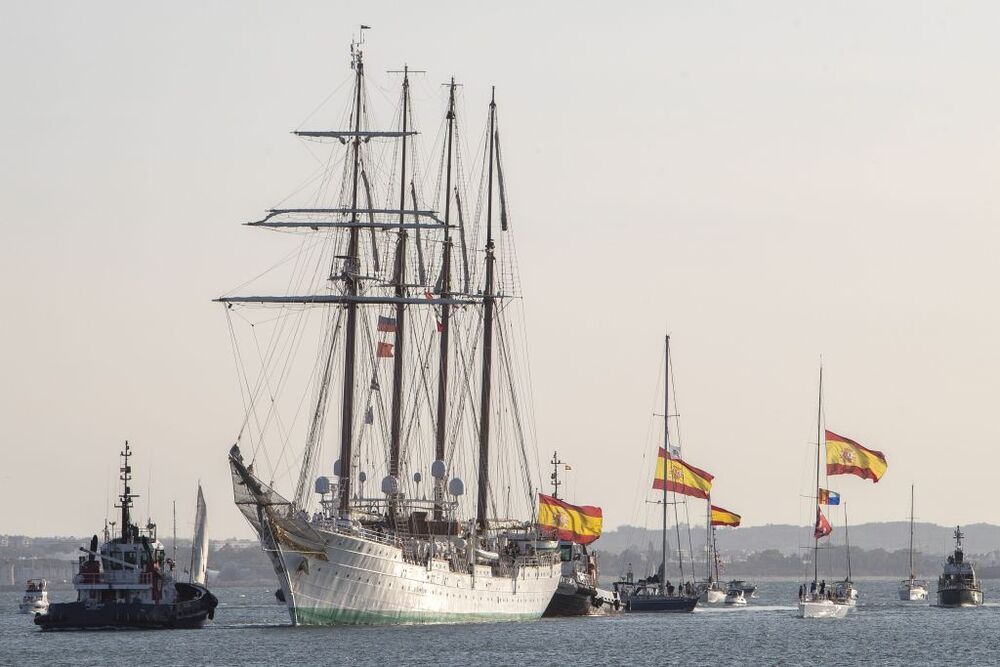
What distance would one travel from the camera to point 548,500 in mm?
172750

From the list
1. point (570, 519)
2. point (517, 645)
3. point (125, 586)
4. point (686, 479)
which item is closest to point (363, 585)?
point (517, 645)

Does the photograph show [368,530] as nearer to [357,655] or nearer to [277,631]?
[277,631]

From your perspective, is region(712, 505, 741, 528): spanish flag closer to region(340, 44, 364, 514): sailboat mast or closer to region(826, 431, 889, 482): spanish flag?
region(826, 431, 889, 482): spanish flag

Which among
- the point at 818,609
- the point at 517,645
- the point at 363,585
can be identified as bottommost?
the point at 517,645

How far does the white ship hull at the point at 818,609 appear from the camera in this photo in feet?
584

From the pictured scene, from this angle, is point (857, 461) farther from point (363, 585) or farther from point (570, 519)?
point (363, 585)

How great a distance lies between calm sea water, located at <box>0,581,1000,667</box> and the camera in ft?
382

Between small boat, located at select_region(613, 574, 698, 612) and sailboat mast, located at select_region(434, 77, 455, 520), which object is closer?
sailboat mast, located at select_region(434, 77, 455, 520)

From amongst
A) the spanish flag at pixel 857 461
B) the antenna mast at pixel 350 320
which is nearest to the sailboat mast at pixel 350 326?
the antenna mast at pixel 350 320

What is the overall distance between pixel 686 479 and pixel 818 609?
1624cm

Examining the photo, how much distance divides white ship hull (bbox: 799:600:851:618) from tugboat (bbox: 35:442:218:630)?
180 ft

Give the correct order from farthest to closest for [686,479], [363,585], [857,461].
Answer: [686,479], [857,461], [363,585]

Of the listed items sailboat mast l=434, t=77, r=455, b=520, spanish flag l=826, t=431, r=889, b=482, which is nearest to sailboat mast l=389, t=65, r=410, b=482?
sailboat mast l=434, t=77, r=455, b=520

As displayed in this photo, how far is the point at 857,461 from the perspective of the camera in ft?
560
